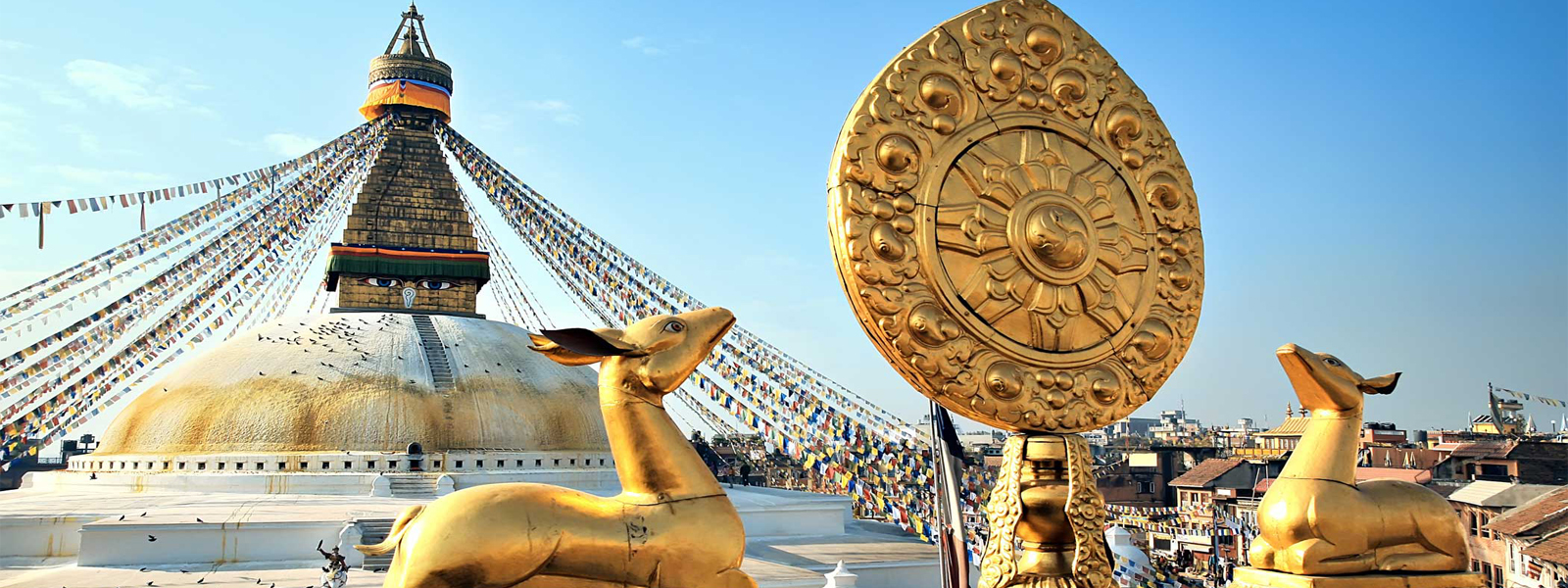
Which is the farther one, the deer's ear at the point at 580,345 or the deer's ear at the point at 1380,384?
the deer's ear at the point at 1380,384

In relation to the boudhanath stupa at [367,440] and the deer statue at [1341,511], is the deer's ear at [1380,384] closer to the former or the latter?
the deer statue at [1341,511]

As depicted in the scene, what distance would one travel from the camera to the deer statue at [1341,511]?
11.1ft

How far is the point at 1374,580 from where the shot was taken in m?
3.38

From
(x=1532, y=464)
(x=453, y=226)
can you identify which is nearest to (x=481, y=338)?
(x=453, y=226)

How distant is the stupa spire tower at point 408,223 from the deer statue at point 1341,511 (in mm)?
17296

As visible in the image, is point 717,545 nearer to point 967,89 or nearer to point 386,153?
point 967,89

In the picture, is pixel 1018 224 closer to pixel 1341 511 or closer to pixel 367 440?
pixel 1341 511

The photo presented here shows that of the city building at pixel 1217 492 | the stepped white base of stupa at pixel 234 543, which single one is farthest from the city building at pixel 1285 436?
the stepped white base of stupa at pixel 234 543

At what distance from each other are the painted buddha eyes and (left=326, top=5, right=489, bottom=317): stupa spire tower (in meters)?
0.02

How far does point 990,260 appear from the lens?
3162 millimetres

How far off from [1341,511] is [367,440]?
14073mm

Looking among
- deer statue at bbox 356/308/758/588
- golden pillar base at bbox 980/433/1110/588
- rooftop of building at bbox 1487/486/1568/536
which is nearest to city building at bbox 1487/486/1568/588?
rooftop of building at bbox 1487/486/1568/536

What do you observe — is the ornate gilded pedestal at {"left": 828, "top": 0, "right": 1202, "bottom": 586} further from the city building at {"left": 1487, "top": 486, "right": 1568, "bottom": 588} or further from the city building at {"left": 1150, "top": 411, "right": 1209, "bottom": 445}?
the city building at {"left": 1150, "top": 411, "right": 1209, "bottom": 445}

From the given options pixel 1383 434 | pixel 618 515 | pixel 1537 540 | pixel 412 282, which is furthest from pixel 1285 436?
pixel 618 515
